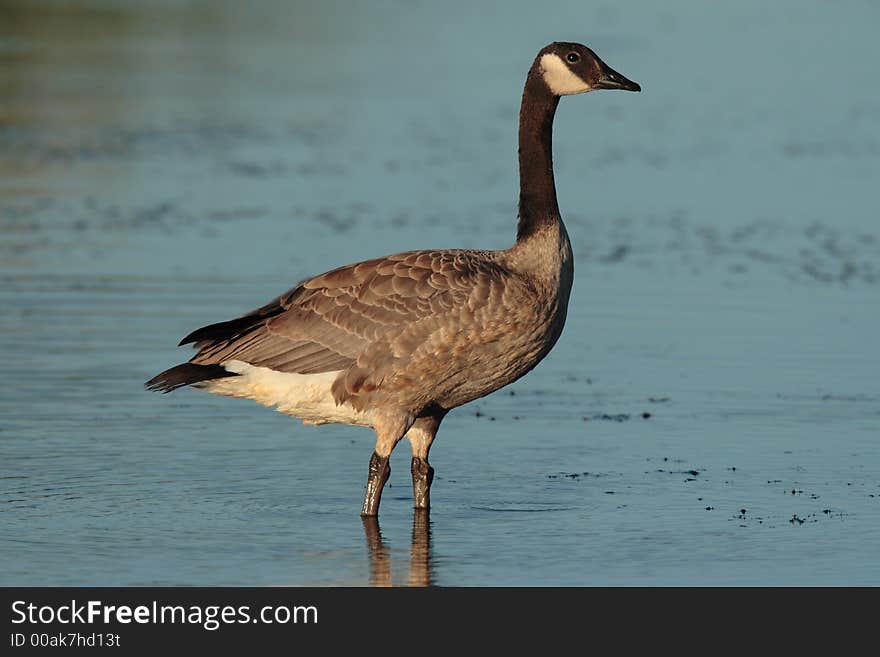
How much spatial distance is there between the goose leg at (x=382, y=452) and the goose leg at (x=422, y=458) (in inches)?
11.9

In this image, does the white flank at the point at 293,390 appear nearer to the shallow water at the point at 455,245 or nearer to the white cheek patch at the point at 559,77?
the shallow water at the point at 455,245

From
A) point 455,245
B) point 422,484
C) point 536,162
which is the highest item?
point 455,245

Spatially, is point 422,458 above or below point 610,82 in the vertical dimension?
below

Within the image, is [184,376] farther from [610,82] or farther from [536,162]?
[610,82]

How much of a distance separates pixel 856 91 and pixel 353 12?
18.0m

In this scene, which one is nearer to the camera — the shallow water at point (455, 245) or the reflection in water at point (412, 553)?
the reflection in water at point (412, 553)

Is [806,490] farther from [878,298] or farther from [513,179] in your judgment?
[513,179]

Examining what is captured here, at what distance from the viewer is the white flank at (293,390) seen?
11.1m

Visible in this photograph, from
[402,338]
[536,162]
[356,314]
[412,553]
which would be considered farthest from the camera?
[536,162]

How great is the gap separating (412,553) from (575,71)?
362 cm

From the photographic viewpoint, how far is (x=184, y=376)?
11.1 meters

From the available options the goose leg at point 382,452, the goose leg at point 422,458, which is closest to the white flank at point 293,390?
the goose leg at point 382,452

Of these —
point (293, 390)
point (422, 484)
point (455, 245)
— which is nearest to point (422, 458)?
point (422, 484)

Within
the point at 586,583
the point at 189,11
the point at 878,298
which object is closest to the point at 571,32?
the point at 189,11
